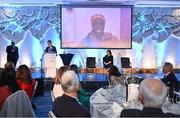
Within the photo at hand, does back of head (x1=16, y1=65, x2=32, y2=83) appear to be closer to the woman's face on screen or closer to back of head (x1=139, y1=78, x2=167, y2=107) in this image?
back of head (x1=139, y1=78, x2=167, y2=107)

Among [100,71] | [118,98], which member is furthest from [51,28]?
[118,98]

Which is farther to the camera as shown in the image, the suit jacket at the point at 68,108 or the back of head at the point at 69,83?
the back of head at the point at 69,83

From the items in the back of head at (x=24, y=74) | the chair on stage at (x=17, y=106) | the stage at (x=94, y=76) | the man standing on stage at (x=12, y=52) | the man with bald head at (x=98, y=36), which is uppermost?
the man with bald head at (x=98, y=36)

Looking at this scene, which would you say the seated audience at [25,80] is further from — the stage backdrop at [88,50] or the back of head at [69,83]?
the stage backdrop at [88,50]

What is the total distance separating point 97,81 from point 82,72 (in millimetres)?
1298

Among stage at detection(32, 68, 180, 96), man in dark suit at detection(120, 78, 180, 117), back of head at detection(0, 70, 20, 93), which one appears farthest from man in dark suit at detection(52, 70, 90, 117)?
stage at detection(32, 68, 180, 96)

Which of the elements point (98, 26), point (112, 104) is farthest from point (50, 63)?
point (112, 104)

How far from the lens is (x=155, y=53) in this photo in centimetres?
1500

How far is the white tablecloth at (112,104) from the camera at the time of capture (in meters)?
3.71

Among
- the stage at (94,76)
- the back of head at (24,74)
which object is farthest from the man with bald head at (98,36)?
the back of head at (24,74)

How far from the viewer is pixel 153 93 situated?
256cm

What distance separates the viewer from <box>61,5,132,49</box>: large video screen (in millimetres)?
14055

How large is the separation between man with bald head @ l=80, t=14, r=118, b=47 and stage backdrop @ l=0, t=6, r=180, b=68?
0.49 m

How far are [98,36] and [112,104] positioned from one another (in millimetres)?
10081
